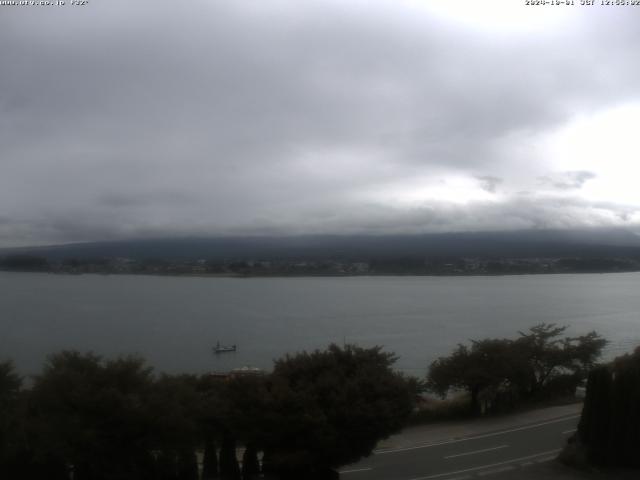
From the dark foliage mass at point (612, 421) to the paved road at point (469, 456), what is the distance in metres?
1.01

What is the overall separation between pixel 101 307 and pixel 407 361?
128ft

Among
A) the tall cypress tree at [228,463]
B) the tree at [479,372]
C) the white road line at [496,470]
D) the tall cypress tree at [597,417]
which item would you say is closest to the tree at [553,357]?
the tree at [479,372]

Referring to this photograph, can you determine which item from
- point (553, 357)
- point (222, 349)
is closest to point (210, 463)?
point (553, 357)

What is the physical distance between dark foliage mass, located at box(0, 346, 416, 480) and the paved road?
163 cm

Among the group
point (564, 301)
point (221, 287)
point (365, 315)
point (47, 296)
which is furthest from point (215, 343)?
point (221, 287)

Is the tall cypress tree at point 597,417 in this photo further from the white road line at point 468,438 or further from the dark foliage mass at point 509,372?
the dark foliage mass at point 509,372

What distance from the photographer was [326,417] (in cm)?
1146

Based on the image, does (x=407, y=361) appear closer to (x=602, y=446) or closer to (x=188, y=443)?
(x=602, y=446)

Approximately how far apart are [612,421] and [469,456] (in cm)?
295

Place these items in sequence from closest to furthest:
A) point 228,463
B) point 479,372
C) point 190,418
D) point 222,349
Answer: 1. point 190,418
2. point 228,463
3. point 479,372
4. point 222,349

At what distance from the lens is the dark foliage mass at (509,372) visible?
65.4ft

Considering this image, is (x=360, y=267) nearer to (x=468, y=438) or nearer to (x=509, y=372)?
(x=509, y=372)

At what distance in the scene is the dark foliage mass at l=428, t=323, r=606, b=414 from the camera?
19922 mm

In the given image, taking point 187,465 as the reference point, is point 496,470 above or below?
below
